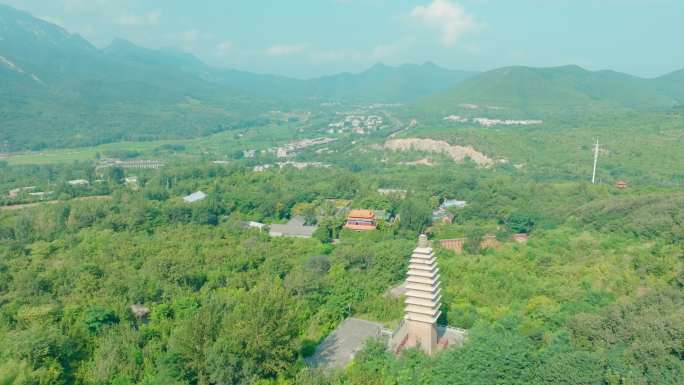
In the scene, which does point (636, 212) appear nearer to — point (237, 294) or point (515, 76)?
point (237, 294)

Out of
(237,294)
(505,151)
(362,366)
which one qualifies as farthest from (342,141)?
(362,366)

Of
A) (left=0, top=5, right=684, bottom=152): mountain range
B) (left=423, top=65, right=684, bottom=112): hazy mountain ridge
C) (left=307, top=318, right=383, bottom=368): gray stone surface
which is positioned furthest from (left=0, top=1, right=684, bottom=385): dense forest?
(left=423, top=65, right=684, bottom=112): hazy mountain ridge

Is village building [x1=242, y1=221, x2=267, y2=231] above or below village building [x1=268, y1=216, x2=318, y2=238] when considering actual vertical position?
above

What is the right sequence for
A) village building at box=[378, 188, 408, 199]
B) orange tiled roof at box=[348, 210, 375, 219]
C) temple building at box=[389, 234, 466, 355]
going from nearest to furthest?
1. temple building at box=[389, 234, 466, 355]
2. orange tiled roof at box=[348, 210, 375, 219]
3. village building at box=[378, 188, 408, 199]

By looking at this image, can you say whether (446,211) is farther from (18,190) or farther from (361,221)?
(18,190)

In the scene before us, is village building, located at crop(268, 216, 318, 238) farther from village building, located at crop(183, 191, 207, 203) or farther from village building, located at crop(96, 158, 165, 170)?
village building, located at crop(96, 158, 165, 170)

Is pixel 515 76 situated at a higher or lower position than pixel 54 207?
higher
